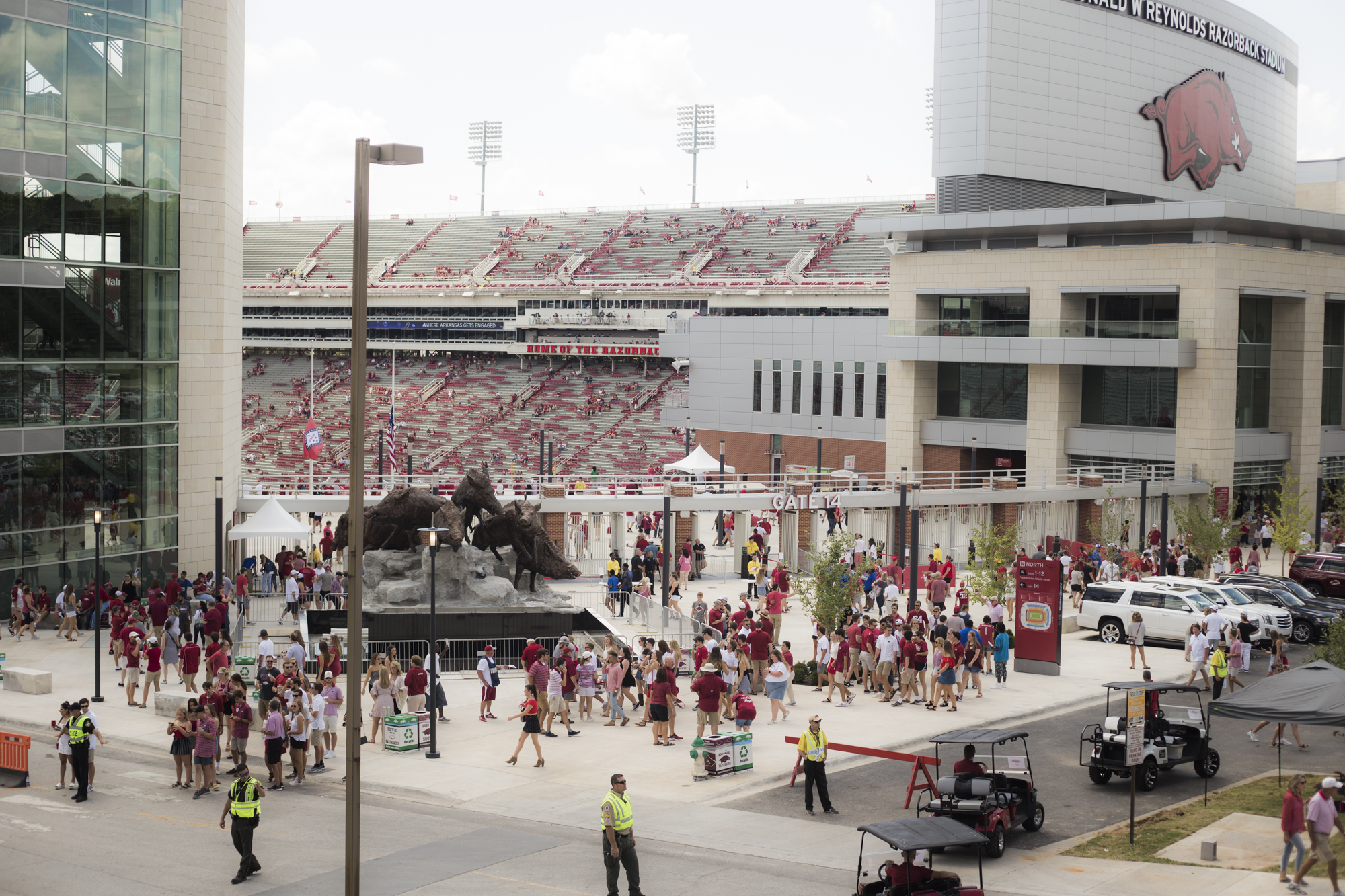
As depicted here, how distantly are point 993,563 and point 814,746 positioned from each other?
15496 millimetres

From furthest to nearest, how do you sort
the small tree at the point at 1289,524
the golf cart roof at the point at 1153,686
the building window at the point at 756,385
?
the building window at the point at 756,385, the small tree at the point at 1289,524, the golf cart roof at the point at 1153,686

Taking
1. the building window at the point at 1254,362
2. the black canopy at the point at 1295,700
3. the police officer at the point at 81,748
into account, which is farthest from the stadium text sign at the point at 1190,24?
the police officer at the point at 81,748

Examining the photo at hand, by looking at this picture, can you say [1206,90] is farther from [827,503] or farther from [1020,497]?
[827,503]

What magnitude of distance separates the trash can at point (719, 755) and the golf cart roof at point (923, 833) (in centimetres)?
685

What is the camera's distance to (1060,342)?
53312mm

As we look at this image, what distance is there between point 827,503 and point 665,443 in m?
35.2

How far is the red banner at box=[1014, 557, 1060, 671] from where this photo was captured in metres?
28.9

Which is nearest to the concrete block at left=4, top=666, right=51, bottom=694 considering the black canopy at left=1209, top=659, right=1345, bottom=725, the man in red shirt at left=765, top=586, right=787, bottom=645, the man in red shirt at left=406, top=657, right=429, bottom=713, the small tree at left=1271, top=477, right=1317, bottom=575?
the man in red shirt at left=406, top=657, right=429, bottom=713

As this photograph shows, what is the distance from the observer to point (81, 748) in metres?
19.7

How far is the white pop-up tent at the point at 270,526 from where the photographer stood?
35.2 meters

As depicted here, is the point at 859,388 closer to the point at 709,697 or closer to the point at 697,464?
the point at 697,464

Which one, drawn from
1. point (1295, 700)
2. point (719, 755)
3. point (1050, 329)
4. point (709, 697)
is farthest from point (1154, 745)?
point (1050, 329)

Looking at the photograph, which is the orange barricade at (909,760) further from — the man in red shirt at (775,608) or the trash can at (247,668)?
the trash can at (247,668)

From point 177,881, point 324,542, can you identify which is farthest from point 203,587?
point 177,881
